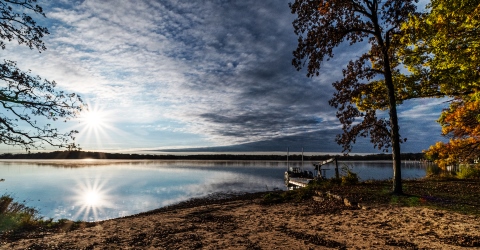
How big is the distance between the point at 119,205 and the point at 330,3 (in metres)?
25.9

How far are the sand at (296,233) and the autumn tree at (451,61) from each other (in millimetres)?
6810

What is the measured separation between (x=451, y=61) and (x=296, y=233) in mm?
13410

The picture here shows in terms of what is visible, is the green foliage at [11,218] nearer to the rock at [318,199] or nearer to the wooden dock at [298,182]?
the rock at [318,199]

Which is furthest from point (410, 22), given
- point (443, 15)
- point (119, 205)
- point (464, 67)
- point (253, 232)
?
point (119, 205)

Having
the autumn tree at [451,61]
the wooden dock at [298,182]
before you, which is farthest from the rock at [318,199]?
the wooden dock at [298,182]

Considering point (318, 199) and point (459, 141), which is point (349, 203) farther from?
point (459, 141)

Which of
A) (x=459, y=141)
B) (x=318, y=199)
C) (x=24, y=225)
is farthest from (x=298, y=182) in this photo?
(x=24, y=225)

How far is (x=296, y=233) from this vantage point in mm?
7680

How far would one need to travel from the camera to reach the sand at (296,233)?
6.58 metres

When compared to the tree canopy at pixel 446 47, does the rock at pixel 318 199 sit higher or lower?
lower

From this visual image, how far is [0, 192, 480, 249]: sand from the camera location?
6582 millimetres

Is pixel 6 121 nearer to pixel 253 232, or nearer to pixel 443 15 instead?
pixel 253 232

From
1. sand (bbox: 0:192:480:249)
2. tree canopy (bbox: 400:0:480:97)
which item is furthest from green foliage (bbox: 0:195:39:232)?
tree canopy (bbox: 400:0:480:97)

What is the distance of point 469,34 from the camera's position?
40.4 feet
